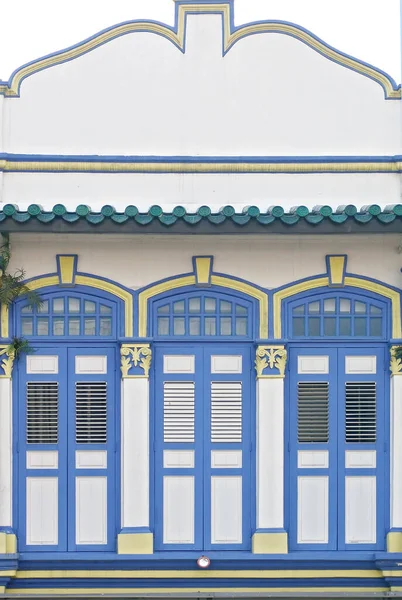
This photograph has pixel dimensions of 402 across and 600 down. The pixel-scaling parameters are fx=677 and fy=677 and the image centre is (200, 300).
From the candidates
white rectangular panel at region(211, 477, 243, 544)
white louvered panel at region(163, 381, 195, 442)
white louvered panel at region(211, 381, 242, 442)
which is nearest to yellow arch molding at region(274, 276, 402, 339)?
white louvered panel at region(211, 381, 242, 442)

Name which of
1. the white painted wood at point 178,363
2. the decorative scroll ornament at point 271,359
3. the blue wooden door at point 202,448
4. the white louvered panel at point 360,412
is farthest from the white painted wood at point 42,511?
the white louvered panel at point 360,412

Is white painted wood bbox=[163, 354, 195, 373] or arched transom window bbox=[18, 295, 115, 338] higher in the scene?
arched transom window bbox=[18, 295, 115, 338]

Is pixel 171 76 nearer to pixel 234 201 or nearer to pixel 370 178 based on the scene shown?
pixel 234 201

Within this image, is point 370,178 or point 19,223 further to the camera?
point 370,178

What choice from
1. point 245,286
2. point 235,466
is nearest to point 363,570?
point 235,466

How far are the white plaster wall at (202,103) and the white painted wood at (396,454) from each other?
2.89 metres

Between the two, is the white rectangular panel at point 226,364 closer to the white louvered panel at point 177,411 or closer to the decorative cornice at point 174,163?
the white louvered panel at point 177,411

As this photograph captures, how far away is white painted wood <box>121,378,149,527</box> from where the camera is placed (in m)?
7.81

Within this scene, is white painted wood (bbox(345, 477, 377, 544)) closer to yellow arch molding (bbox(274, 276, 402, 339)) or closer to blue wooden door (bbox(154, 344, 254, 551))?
blue wooden door (bbox(154, 344, 254, 551))

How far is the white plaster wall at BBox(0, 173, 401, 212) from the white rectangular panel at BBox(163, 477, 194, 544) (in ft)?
10.9

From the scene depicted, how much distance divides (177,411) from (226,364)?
80 centimetres

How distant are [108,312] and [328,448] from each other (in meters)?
3.03

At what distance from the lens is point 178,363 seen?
7.95m

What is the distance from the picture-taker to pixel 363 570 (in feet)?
25.9
